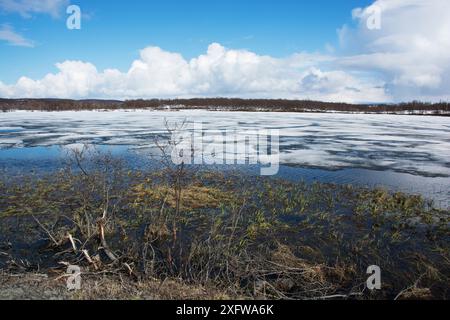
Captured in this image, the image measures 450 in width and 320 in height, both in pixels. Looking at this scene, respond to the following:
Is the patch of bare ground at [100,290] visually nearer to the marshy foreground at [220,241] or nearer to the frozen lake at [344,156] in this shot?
the marshy foreground at [220,241]

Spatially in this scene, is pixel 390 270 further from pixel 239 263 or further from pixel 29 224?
pixel 29 224

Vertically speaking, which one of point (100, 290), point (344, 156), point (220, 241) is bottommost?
point (100, 290)

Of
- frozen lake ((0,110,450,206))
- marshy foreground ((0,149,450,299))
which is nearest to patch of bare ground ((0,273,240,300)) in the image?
marshy foreground ((0,149,450,299))

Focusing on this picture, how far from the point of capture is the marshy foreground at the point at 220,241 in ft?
15.5

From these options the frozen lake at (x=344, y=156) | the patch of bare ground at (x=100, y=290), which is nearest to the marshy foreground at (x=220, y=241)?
the patch of bare ground at (x=100, y=290)

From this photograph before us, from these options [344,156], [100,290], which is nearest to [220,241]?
[100,290]

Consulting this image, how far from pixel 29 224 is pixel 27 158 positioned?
7.61m

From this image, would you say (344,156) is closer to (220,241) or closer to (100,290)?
(220,241)

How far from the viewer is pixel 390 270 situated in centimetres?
545

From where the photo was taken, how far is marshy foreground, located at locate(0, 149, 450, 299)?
4.73 meters

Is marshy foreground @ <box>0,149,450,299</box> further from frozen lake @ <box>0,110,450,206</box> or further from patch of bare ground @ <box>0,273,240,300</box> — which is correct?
frozen lake @ <box>0,110,450,206</box>

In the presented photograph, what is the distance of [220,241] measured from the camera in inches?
226
